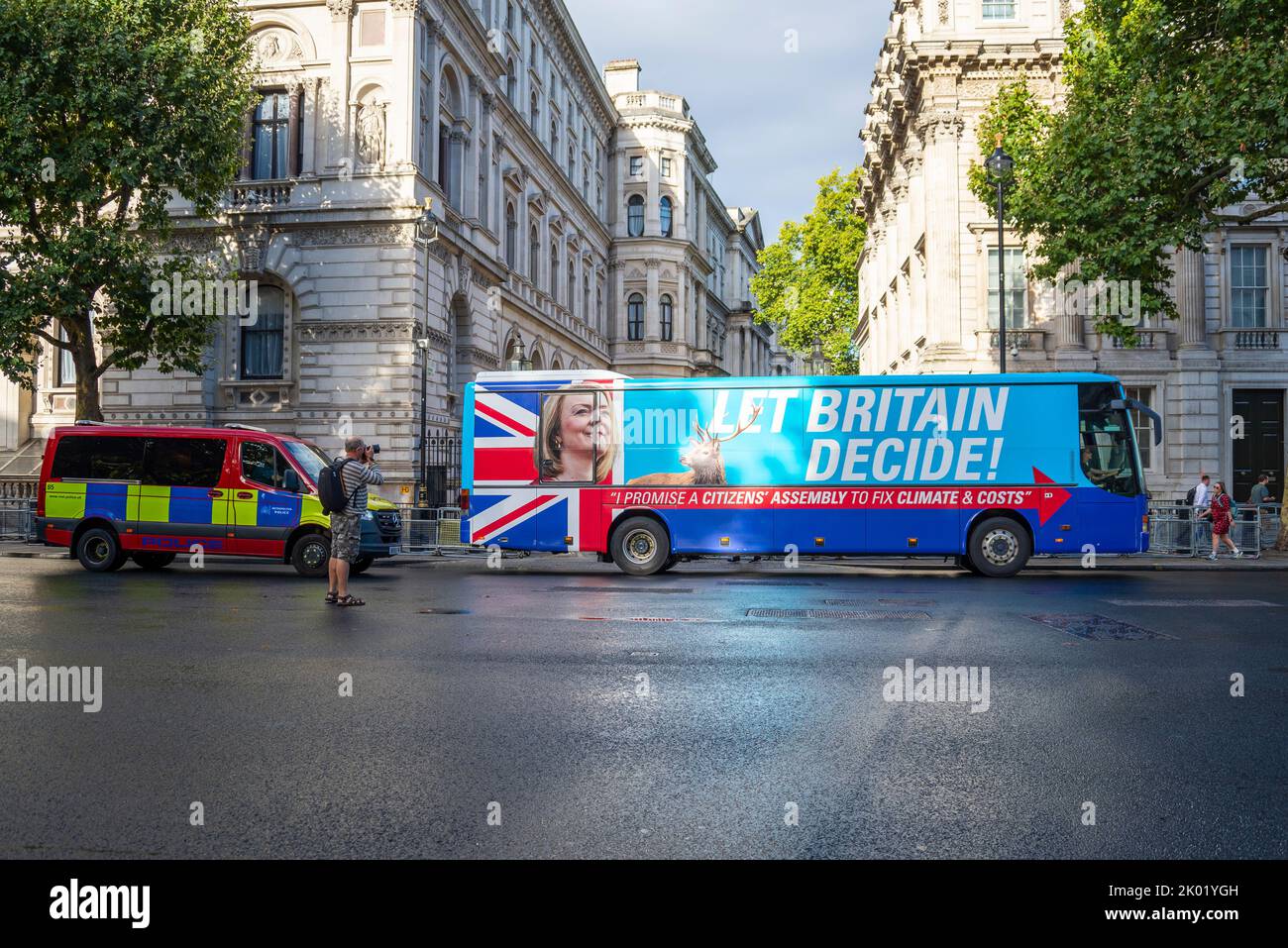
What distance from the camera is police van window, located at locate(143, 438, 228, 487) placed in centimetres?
1695

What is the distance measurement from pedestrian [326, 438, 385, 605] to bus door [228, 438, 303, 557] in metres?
4.47

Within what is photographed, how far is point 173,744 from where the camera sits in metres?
5.52

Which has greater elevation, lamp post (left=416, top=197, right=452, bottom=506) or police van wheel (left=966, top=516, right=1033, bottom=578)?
lamp post (left=416, top=197, right=452, bottom=506)

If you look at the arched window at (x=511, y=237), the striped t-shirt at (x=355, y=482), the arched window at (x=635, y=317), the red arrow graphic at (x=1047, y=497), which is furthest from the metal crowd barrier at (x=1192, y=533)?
the arched window at (x=635, y=317)

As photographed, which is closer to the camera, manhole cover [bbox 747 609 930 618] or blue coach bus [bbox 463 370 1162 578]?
manhole cover [bbox 747 609 930 618]

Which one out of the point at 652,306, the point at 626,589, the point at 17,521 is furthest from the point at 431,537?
the point at 652,306

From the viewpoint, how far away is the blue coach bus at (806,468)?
16703 millimetres

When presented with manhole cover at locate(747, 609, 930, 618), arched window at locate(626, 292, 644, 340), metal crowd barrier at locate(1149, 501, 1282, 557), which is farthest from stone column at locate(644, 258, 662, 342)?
manhole cover at locate(747, 609, 930, 618)

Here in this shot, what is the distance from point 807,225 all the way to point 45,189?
39.2 m

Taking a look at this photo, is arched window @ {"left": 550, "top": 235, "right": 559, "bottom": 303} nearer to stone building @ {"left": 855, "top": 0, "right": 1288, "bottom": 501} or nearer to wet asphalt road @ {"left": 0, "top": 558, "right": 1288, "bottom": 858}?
stone building @ {"left": 855, "top": 0, "right": 1288, "bottom": 501}

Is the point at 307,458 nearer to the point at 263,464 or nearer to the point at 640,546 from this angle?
the point at 263,464

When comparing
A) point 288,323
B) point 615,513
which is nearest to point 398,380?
point 288,323

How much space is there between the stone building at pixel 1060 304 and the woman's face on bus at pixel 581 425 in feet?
57.6
